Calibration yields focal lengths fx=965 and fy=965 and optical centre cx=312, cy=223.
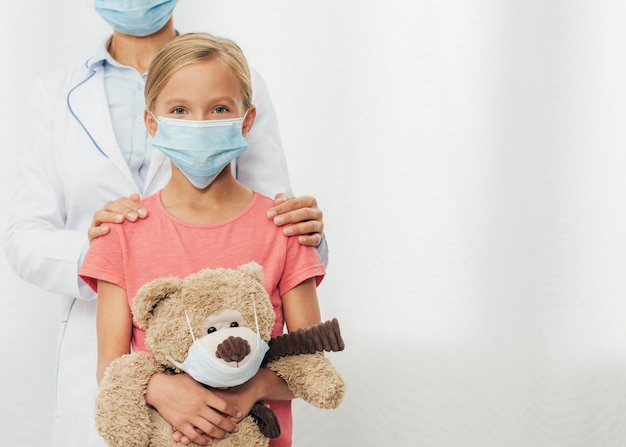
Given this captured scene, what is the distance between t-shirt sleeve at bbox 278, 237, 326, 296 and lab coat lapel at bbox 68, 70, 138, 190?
0.41 metres

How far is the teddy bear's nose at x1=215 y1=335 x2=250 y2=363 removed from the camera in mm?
1245

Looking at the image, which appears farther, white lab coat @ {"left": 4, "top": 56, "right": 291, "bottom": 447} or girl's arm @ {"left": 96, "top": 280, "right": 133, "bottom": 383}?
white lab coat @ {"left": 4, "top": 56, "right": 291, "bottom": 447}

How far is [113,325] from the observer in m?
1.39

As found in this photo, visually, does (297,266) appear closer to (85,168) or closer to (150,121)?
(150,121)

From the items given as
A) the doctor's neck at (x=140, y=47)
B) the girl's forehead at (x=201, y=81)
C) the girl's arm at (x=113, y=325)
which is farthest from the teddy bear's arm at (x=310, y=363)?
the doctor's neck at (x=140, y=47)

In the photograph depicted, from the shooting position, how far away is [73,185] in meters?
1.74

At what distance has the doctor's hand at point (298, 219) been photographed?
1461 millimetres

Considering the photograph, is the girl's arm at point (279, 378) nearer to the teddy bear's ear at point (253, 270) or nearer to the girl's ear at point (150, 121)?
the teddy bear's ear at point (253, 270)

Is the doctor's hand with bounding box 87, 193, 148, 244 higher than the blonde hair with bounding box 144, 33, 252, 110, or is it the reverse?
the blonde hair with bounding box 144, 33, 252, 110

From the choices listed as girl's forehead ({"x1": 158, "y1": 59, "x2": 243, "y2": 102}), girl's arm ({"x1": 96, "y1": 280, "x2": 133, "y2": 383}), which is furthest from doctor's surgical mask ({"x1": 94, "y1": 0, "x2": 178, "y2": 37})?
girl's arm ({"x1": 96, "y1": 280, "x2": 133, "y2": 383})

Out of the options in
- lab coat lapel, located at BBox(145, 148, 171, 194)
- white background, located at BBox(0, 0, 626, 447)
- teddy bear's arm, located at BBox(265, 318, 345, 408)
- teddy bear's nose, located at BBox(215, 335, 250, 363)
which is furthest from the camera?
white background, located at BBox(0, 0, 626, 447)

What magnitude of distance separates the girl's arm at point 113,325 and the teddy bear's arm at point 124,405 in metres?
0.07

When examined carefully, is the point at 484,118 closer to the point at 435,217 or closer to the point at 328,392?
the point at 435,217

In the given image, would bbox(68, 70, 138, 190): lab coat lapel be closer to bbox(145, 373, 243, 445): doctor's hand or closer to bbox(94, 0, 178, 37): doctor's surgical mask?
bbox(94, 0, 178, 37): doctor's surgical mask
